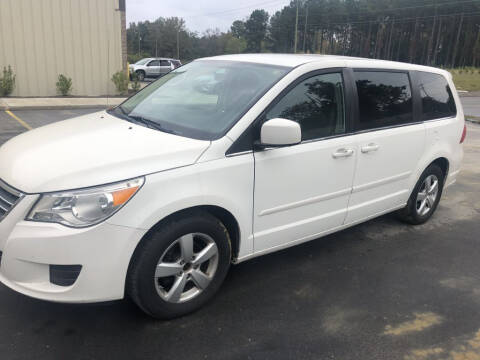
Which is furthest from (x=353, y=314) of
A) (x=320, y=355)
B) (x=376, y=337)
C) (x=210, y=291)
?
(x=210, y=291)

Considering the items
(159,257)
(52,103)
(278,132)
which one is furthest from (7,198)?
(52,103)

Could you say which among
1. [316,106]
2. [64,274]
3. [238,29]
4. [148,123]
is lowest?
[64,274]

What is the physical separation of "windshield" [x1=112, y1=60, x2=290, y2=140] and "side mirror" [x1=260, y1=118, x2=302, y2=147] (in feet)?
0.75

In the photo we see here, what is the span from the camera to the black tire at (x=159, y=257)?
2.64m

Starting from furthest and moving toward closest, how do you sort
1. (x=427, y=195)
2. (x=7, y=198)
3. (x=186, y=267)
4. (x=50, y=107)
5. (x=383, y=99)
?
(x=50, y=107) → (x=427, y=195) → (x=383, y=99) → (x=186, y=267) → (x=7, y=198)

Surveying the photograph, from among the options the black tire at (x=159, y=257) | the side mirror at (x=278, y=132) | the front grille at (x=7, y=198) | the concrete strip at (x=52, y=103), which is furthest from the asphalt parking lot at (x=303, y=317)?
the concrete strip at (x=52, y=103)

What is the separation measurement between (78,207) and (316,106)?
1.98m

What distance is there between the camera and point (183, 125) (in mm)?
3191

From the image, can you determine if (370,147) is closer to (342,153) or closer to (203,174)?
(342,153)

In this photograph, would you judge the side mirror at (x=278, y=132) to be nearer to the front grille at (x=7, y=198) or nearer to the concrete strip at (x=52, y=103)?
the front grille at (x=7, y=198)

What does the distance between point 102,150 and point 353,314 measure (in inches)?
81.0

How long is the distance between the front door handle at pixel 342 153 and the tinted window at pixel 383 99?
299 mm

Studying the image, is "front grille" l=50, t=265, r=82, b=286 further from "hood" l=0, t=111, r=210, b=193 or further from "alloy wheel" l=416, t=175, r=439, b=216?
"alloy wheel" l=416, t=175, r=439, b=216

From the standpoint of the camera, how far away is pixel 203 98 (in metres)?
3.48
